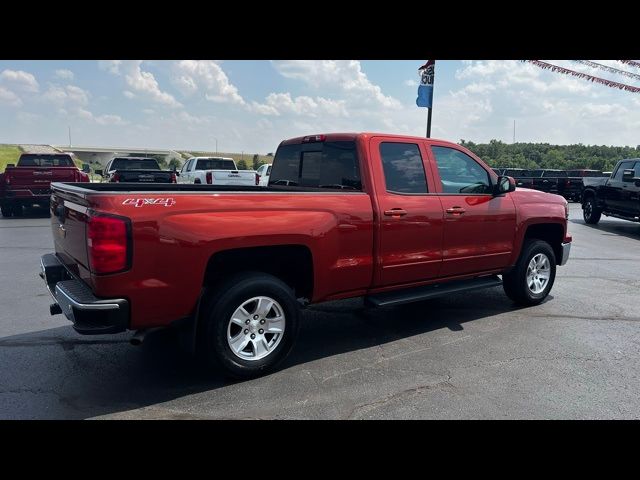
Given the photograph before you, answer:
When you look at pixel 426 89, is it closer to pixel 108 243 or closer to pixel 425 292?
pixel 425 292

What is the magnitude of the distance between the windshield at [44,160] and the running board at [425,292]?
1399 cm

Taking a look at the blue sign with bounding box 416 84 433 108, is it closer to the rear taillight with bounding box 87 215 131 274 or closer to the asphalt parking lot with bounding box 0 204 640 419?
the asphalt parking lot with bounding box 0 204 640 419

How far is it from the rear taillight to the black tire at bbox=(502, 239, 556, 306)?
448cm

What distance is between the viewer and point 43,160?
1541cm

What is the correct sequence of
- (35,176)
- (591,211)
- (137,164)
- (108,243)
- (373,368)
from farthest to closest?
(137,164) < (591,211) < (35,176) < (373,368) < (108,243)

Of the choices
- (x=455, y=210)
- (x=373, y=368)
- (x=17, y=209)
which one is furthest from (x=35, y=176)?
(x=373, y=368)

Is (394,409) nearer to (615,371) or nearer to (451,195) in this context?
(615,371)

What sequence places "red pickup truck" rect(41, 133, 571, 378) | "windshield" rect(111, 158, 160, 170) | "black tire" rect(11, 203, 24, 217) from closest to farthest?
"red pickup truck" rect(41, 133, 571, 378) < "black tire" rect(11, 203, 24, 217) < "windshield" rect(111, 158, 160, 170)

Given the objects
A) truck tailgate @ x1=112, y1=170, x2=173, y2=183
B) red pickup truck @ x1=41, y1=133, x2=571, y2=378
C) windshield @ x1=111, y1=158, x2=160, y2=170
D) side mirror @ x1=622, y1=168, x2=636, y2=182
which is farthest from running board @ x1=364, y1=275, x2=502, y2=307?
windshield @ x1=111, y1=158, x2=160, y2=170

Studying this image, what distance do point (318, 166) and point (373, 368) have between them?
7.14ft

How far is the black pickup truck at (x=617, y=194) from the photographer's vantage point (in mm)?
12506

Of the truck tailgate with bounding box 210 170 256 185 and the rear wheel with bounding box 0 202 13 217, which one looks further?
the truck tailgate with bounding box 210 170 256 185

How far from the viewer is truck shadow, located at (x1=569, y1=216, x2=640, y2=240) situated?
1318cm

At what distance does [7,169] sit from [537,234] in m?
13.6
